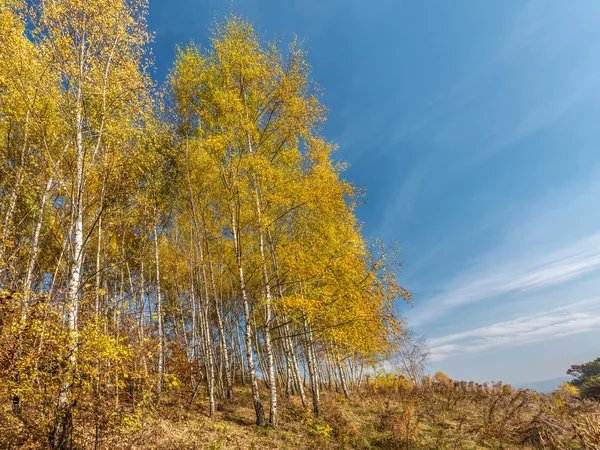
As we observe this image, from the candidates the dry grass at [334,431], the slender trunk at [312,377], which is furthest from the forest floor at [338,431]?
the slender trunk at [312,377]

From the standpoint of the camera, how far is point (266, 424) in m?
9.98

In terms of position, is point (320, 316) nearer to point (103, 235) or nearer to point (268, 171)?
point (268, 171)

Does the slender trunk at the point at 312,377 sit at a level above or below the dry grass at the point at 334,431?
above

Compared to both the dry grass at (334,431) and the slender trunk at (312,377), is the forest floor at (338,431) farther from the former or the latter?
the slender trunk at (312,377)

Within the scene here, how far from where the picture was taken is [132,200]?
39.7ft

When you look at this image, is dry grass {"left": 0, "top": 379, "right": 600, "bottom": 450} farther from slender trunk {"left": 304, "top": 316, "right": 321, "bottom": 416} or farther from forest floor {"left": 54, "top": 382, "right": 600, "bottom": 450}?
slender trunk {"left": 304, "top": 316, "right": 321, "bottom": 416}

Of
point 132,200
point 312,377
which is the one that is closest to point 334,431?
point 312,377

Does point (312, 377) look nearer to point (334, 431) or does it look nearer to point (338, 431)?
point (334, 431)

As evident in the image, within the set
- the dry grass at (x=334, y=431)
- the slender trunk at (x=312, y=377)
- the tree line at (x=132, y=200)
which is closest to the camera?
the tree line at (x=132, y=200)

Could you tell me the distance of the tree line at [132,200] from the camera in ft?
17.8

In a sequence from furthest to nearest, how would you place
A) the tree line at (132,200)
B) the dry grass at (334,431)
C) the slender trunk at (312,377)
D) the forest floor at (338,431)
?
the slender trunk at (312,377)
the forest floor at (338,431)
the dry grass at (334,431)
the tree line at (132,200)

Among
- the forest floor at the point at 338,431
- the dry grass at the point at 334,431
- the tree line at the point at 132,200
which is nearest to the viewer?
the tree line at the point at 132,200

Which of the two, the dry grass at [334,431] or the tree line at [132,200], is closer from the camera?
the tree line at [132,200]

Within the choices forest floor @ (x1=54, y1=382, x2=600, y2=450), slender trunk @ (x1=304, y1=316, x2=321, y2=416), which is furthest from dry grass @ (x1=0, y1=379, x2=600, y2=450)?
slender trunk @ (x1=304, y1=316, x2=321, y2=416)
